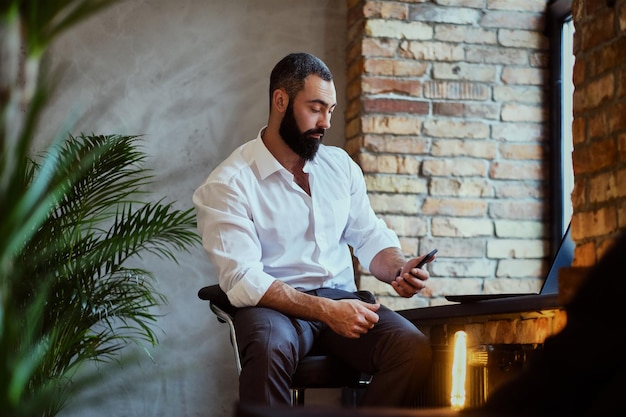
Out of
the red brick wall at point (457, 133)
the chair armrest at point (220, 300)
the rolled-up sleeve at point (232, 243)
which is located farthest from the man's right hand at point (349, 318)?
the red brick wall at point (457, 133)

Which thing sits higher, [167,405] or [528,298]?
[528,298]

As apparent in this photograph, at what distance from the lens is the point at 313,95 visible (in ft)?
9.45

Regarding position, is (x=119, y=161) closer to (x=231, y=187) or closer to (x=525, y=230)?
(x=231, y=187)

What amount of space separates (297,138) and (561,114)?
1687 mm

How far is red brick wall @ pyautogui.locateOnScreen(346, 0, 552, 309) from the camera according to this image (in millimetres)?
3865

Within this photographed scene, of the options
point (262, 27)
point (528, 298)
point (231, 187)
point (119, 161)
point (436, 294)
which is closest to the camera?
point (528, 298)

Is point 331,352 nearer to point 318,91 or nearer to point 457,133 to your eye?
point 318,91

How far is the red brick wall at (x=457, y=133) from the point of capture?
387 centimetres

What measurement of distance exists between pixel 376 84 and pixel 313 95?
106 cm

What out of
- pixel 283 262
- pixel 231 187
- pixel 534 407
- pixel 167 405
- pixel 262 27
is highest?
pixel 262 27

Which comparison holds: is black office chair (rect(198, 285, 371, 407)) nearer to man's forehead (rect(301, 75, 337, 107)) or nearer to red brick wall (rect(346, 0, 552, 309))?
man's forehead (rect(301, 75, 337, 107))

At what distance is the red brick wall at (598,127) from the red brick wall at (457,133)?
4.52ft

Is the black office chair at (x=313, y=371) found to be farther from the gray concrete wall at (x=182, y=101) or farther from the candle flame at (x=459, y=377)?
the gray concrete wall at (x=182, y=101)

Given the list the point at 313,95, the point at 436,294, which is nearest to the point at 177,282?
the point at 436,294
